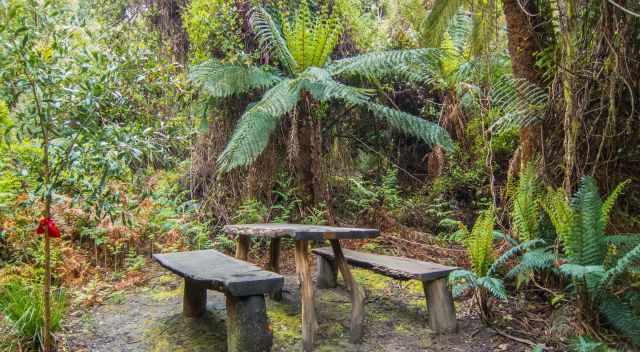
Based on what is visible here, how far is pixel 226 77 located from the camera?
15.4 feet

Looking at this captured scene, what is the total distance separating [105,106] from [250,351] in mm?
1532

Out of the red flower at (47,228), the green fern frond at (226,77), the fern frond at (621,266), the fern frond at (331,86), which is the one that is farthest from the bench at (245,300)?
the green fern frond at (226,77)

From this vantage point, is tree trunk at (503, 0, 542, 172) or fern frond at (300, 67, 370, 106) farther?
fern frond at (300, 67, 370, 106)

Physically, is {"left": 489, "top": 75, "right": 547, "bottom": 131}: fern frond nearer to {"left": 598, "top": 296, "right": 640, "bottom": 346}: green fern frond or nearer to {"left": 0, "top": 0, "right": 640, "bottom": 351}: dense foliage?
{"left": 0, "top": 0, "right": 640, "bottom": 351}: dense foliage

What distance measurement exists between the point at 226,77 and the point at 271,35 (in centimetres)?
71

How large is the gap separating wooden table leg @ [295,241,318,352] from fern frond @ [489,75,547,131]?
1.64m

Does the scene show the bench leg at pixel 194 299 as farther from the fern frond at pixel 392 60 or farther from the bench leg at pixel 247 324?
the fern frond at pixel 392 60

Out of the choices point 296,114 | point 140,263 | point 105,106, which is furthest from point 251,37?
point 105,106

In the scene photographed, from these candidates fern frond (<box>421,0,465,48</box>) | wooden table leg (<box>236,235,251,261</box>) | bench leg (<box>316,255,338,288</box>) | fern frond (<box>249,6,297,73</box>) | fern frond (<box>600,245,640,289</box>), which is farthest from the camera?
fern frond (<box>249,6,297,73</box>)

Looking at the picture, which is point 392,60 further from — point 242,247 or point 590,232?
point 590,232

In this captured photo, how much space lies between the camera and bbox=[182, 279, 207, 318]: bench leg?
3.17 metres

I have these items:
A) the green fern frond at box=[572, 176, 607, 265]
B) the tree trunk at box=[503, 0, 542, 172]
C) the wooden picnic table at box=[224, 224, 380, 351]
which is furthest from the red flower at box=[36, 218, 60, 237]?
the tree trunk at box=[503, 0, 542, 172]

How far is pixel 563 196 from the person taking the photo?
2.85m

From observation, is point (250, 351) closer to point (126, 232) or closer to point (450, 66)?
point (126, 232)
